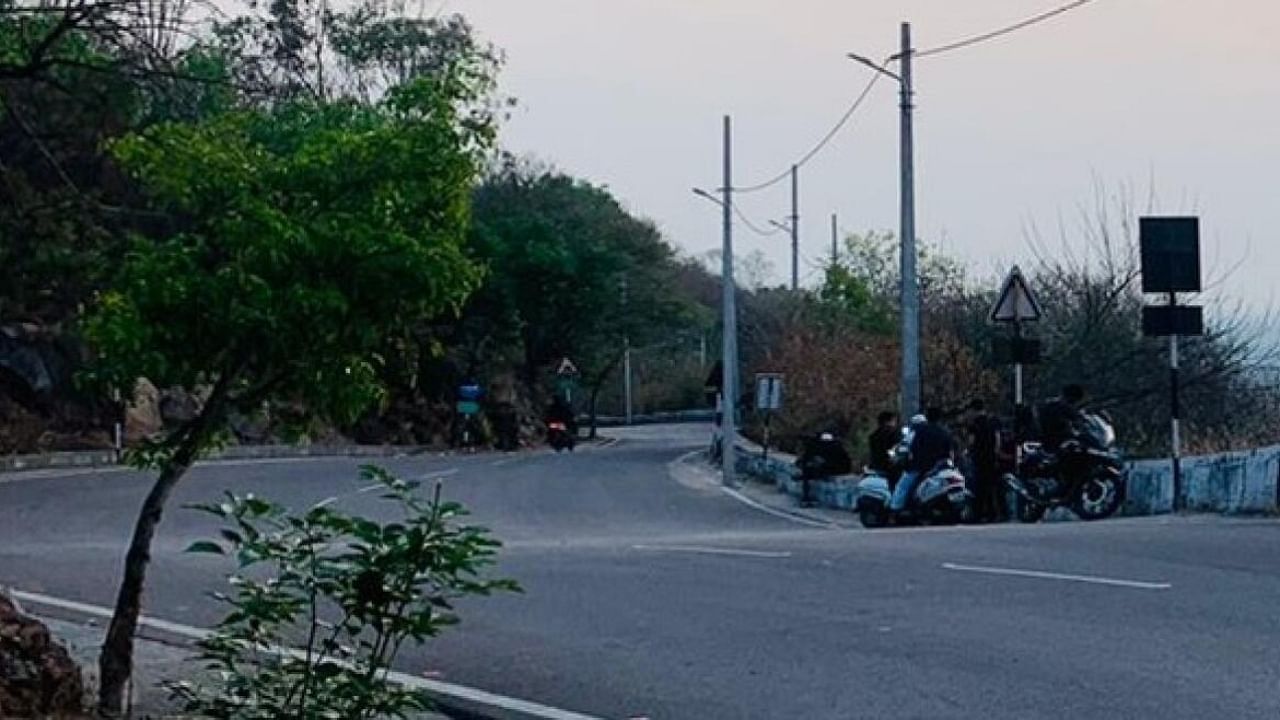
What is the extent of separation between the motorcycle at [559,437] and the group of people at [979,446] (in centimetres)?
3060

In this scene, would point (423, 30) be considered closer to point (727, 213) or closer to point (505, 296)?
point (505, 296)

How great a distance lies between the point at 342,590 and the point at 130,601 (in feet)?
6.29

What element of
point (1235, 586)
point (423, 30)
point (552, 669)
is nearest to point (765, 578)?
point (1235, 586)

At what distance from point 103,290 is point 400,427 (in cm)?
5482

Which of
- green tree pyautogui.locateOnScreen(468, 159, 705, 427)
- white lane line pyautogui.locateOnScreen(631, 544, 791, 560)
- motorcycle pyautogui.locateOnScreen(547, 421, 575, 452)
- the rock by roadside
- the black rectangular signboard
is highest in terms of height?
green tree pyautogui.locateOnScreen(468, 159, 705, 427)

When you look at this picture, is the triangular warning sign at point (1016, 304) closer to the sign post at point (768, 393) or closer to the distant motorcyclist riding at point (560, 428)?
the sign post at point (768, 393)

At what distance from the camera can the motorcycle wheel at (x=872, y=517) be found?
2873 cm

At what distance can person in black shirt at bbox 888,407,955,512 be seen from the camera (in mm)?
27641

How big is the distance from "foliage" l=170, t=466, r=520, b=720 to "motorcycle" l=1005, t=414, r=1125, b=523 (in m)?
19.3

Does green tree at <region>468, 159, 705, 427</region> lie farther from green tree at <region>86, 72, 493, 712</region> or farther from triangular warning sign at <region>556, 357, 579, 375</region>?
green tree at <region>86, 72, 493, 712</region>

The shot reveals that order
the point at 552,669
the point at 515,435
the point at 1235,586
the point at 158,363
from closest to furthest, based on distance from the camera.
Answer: the point at 158,363, the point at 552,669, the point at 1235,586, the point at 515,435

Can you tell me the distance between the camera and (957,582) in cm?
1580

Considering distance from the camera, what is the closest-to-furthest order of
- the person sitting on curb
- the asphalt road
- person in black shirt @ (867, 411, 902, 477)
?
the asphalt road
person in black shirt @ (867, 411, 902, 477)
the person sitting on curb

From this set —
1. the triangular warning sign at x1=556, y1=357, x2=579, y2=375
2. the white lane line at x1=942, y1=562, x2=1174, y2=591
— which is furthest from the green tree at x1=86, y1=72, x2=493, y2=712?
the triangular warning sign at x1=556, y1=357, x2=579, y2=375
